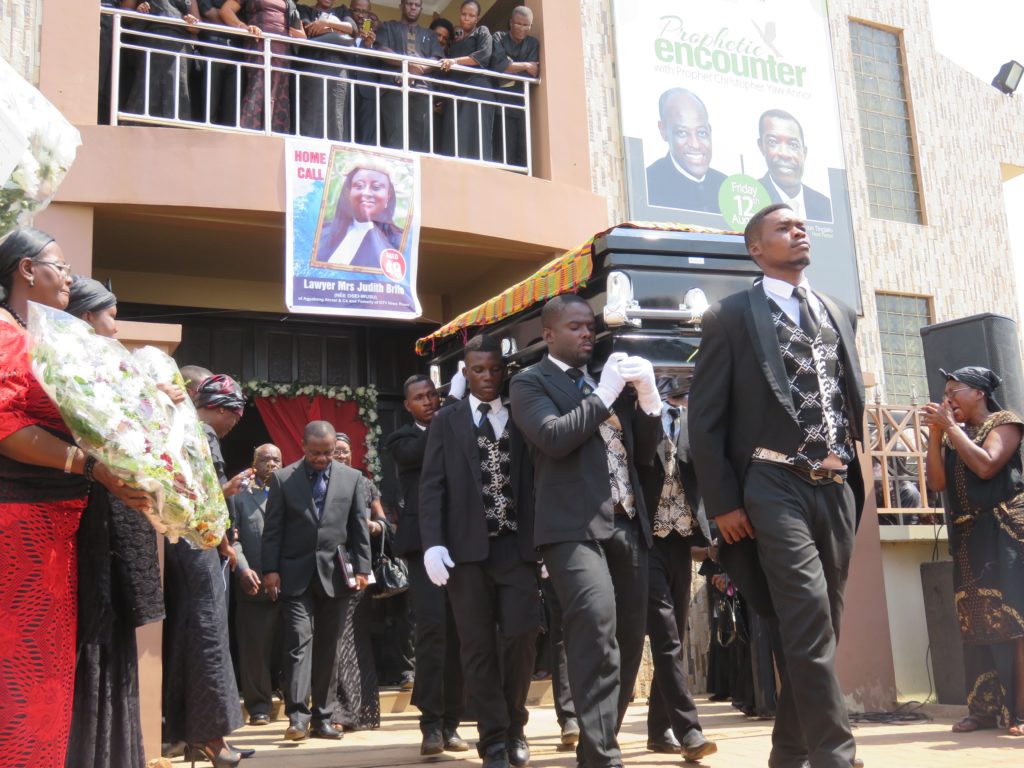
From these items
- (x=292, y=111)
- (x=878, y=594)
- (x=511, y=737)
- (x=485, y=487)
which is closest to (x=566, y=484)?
(x=485, y=487)

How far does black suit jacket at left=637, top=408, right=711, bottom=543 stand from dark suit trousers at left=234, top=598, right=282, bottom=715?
3.38 metres

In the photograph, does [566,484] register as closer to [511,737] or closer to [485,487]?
[485,487]

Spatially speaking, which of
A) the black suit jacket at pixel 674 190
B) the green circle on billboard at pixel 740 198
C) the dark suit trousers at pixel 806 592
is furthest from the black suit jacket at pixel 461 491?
the green circle on billboard at pixel 740 198

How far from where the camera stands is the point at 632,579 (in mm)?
4621

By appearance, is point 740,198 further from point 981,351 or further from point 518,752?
point 518,752

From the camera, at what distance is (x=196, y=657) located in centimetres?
453

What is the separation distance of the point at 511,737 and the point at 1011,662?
2.92m

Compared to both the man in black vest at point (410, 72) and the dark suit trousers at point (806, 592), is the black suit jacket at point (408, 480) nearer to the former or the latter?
the dark suit trousers at point (806, 592)

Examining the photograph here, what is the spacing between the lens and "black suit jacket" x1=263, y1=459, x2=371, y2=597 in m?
6.69

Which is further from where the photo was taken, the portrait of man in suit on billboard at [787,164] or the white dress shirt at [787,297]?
the portrait of man in suit on billboard at [787,164]

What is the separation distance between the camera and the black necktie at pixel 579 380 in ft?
15.5

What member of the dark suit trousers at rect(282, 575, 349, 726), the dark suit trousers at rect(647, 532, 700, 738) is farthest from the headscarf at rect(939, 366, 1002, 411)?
the dark suit trousers at rect(282, 575, 349, 726)

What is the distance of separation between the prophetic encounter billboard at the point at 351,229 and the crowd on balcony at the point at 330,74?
0.48 meters

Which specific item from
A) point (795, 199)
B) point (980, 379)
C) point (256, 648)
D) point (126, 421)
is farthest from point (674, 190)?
Answer: point (126, 421)
